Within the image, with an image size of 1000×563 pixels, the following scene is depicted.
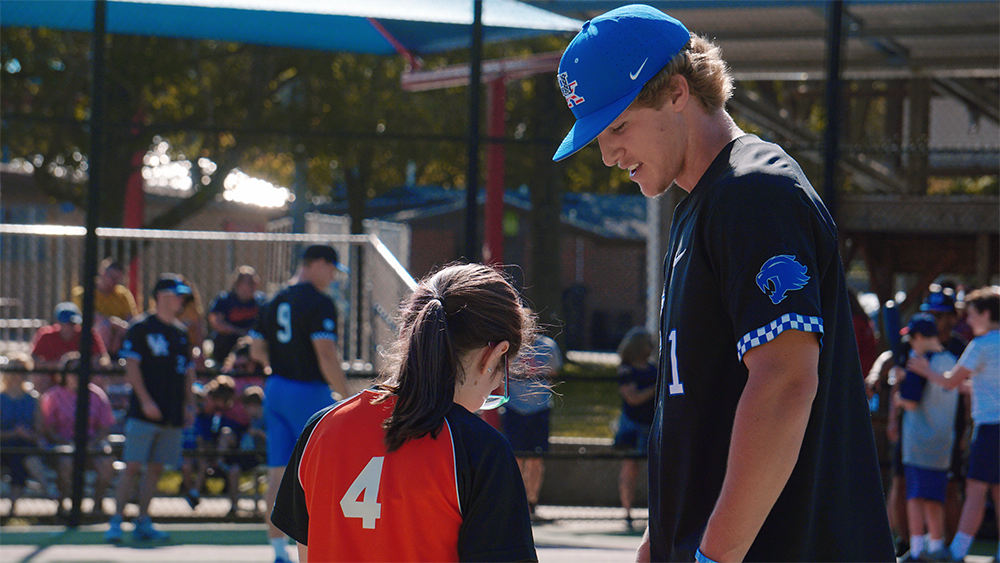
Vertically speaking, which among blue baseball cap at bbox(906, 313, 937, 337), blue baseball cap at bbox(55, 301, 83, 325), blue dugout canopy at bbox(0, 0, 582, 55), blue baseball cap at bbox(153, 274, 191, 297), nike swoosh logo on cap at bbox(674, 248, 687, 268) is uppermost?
blue dugout canopy at bbox(0, 0, 582, 55)

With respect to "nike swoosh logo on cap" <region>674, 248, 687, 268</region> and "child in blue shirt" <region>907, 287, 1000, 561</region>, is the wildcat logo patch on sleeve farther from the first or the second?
"child in blue shirt" <region>907, 287, 1000, 561</region>

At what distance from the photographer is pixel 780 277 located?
60.4 inches

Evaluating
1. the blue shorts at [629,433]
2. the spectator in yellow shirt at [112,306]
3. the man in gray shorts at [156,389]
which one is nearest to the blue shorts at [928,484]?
the blue shorts at [629,433]

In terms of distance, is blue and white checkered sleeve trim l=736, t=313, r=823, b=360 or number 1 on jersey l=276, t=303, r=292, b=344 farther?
number 1 on jersey l=276, t=303, r=292, b=344

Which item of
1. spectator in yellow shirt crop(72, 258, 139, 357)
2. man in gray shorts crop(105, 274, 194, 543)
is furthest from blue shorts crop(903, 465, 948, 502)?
spectator in yellow shirt crop(72, 258, 139, 357)

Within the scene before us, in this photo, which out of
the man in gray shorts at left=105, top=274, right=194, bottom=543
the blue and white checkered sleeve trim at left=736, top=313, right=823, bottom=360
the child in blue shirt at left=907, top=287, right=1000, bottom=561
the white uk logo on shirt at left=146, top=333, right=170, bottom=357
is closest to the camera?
the blue and white checkered sleeve trim at left=736, top=313, right=823, bottom=360

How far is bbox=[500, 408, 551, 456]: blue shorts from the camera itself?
7.01 metres

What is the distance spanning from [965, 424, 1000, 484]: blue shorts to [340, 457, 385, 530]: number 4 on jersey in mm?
5301

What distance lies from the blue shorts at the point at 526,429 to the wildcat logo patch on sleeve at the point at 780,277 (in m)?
5.46

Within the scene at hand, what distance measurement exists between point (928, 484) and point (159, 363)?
17.0ft

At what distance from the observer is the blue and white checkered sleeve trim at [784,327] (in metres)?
1.53

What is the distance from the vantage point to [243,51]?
18.9m

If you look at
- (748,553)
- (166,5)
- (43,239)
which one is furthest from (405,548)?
(43,239)

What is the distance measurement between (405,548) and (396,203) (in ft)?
115
